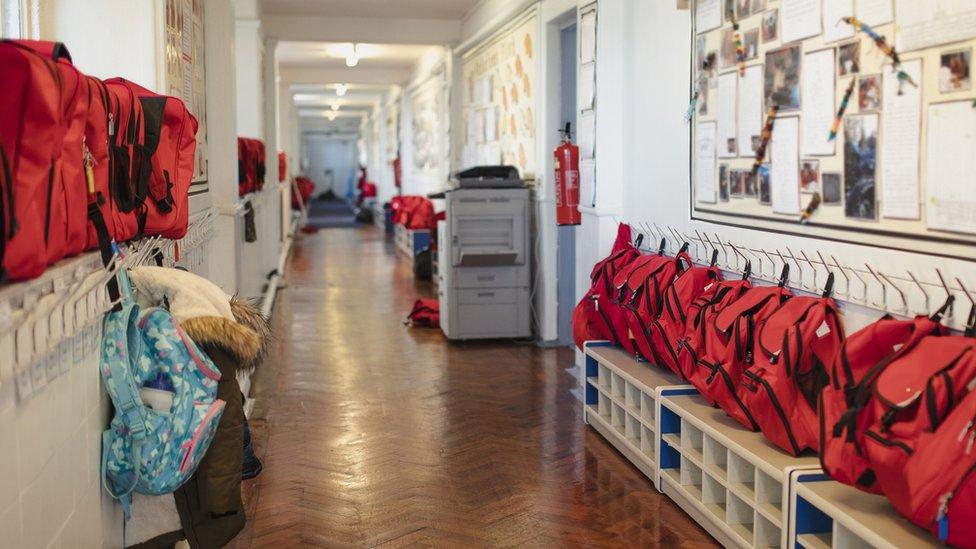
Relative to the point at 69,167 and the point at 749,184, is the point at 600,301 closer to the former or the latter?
the point at 749,184

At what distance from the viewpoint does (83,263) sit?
7.32ft

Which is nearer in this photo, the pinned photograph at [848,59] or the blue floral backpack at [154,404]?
the blue floral backpack at [154,404]

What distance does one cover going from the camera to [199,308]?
264 centimetres

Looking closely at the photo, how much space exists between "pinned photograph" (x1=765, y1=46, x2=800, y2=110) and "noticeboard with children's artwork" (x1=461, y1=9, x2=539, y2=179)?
3.84 metres

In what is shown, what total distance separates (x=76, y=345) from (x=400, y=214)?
11.0 m

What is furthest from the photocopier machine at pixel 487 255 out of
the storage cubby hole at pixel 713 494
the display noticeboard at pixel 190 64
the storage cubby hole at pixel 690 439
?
the storage cubby hole at pixel 713 494

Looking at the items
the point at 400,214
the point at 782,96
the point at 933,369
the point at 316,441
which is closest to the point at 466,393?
the point at 316,441

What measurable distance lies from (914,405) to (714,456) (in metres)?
1.15

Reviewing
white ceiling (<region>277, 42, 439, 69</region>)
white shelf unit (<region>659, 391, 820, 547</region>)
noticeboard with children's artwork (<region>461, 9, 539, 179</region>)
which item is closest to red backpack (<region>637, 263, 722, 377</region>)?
white shelf unit (<region>659, 391, 820, 547</region>)

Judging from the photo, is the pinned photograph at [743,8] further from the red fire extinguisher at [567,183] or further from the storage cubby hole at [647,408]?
the red fire extinguisher at [567,183]

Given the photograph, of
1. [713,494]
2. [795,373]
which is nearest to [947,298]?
[795,373]

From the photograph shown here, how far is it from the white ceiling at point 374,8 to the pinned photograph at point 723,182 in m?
5.83

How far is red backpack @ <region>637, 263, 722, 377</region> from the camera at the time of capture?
13.5 ft

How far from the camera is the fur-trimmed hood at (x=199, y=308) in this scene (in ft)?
8.59
